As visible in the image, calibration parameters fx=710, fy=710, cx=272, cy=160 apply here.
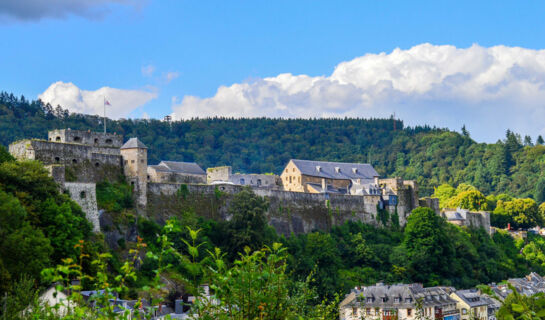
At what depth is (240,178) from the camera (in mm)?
64625

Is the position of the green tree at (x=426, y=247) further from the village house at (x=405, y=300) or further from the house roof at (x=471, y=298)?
the village house at (x=405, y=300)

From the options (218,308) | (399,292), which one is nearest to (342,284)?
(399,292)

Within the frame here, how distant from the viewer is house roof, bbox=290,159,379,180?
213 ft

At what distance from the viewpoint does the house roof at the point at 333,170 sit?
213ft

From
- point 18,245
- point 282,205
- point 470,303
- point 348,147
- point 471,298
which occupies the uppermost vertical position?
point 348,147

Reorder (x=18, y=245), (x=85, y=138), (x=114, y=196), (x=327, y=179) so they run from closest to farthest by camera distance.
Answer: (x=18, y=245) → (x=114, y=196) → (x=85, y=138) → (x=327, y=179)

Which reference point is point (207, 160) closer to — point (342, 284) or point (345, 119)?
point (345, 119)

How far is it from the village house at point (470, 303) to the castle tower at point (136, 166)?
968 inches

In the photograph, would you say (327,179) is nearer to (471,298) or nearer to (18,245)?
(471,298)

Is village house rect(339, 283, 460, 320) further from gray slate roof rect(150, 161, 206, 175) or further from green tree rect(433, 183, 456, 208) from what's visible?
green tree rect(433, 183, 456, 208)

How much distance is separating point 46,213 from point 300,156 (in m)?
94.5

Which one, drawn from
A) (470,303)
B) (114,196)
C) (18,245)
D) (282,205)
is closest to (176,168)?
(282,205)

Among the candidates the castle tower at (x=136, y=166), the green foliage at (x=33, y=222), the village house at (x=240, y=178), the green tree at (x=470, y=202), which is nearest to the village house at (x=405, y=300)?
the castle tower at (x=136, y=166)

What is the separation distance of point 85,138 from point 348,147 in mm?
89663
